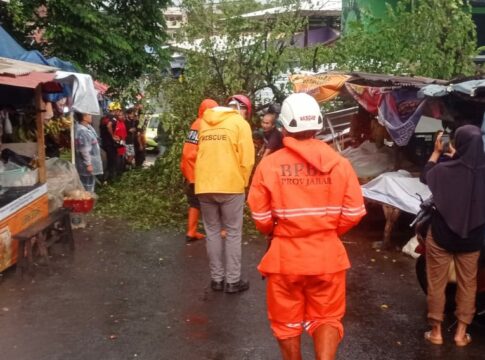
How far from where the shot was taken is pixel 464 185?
4438mm

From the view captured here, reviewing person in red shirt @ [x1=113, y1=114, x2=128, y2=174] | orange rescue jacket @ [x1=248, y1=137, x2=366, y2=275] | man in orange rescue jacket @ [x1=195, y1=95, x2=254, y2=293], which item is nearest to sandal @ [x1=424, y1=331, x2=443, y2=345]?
orange rescue jacket @ [x1=248, y1=137, x2=366, y2=275]

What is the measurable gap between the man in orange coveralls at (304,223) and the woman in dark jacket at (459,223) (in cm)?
113

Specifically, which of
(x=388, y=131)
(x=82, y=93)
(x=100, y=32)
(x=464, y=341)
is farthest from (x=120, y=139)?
(x=464, y=341)

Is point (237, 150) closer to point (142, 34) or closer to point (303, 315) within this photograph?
point (303, 315)

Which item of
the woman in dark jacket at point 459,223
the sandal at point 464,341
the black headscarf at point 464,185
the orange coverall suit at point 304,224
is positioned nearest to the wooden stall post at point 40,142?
the orange coverall suit at point 304,224

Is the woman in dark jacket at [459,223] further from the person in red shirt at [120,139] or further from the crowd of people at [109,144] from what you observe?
the person in red shirt at [120,139]

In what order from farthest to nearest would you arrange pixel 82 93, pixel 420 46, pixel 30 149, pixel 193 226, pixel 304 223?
pixel 420 46, pixel 82 93, pixel 30 149, pixel 193 226, pixel 304 223

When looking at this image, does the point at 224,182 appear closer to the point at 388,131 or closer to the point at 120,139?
the point at 388,131

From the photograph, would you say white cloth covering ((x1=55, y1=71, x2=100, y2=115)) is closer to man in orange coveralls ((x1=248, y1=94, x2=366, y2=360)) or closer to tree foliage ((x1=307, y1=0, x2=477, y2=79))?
tree foliage ((x1=307, y1=0, x2=477, y2=79))

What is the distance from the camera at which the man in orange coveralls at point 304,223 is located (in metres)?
3.58

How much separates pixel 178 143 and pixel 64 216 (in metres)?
3.67

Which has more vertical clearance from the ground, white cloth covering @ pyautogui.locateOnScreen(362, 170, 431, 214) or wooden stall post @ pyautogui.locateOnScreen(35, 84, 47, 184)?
wooden stall post @ pyautogui.locateOnScreen(35, 84, 47, 184)

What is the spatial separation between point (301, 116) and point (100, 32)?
9.63 meters

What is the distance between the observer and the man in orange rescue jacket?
566cm
